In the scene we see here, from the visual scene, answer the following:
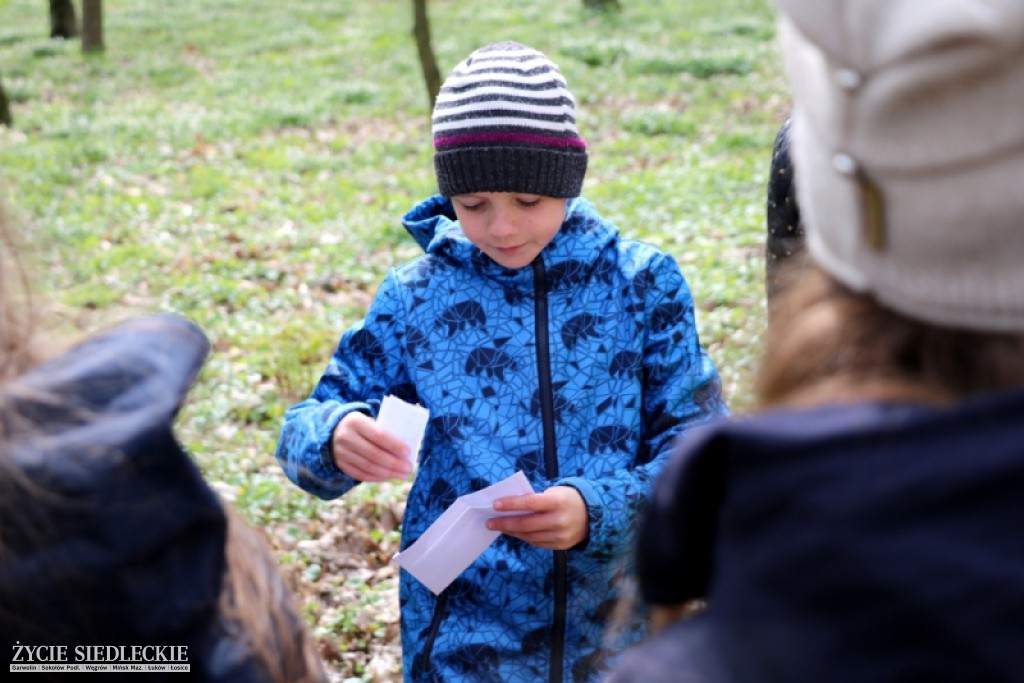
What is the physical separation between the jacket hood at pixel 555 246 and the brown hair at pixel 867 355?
4.40ft

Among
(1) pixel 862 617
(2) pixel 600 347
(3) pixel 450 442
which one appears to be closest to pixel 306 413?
(3) pixel 450 442

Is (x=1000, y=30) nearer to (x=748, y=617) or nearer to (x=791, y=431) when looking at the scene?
(x=791, y=431)

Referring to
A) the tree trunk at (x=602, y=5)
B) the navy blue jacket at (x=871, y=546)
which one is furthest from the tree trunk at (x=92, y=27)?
the navy blue jacket at (x=871, y=546)

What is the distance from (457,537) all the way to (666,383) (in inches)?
23.3

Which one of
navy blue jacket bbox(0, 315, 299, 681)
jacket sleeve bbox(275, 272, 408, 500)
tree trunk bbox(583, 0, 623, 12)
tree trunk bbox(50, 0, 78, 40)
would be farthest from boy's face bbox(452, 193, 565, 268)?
tree trunk bbox(50, 0, 78, 40)

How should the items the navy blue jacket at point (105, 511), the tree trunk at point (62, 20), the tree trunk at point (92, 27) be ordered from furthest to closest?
the tree trunk at point (62, 20)
the tree trunk at point (92, 27)
the navy blue jacket at point (105, 511)

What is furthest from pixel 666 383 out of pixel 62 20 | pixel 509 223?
pixel 62 20

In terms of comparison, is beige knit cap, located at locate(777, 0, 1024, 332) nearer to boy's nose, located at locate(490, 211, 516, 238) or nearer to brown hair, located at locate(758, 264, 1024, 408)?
brown hair, located at locate(758, 264, 1024, 408)

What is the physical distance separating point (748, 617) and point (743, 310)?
17.2ft

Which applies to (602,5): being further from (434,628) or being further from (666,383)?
(434,628)

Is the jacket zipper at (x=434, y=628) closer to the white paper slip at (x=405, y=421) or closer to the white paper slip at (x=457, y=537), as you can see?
the white paper slip at (x=457, y=537)

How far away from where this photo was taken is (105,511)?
3.77 feet

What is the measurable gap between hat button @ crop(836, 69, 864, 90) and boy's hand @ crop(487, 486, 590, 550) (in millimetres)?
1370

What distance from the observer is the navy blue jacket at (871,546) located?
840 mm
